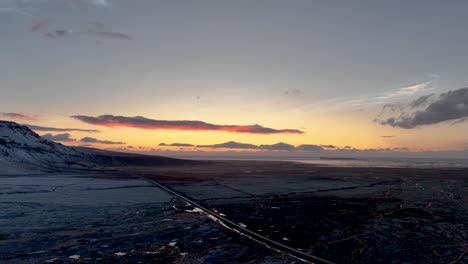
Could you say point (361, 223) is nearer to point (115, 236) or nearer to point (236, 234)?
point (236, 234)

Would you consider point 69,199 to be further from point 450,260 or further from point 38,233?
point 450,260

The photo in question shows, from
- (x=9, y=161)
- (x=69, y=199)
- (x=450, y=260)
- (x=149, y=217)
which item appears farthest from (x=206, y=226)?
(x=9, y=161)

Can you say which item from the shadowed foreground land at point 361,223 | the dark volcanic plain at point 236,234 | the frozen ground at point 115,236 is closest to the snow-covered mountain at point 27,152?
the frozen ground at point 115,236

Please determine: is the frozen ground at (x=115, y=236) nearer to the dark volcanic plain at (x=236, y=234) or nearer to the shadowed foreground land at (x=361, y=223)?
the dark volcanic plain at (x=236, y=234)

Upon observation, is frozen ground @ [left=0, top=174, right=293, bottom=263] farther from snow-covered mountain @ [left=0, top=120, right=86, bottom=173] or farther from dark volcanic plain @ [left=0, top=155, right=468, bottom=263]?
snow-covered mountain @ [left=0, top=120, right=86, bottom=173]

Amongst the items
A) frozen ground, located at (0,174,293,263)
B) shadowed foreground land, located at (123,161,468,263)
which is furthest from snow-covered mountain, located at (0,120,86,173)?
shadowed foreground land, located at (123,161,468,263)

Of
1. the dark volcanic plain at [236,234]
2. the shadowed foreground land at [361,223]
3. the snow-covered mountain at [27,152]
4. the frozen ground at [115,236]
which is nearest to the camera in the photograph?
the frozen ground at [115,236]
